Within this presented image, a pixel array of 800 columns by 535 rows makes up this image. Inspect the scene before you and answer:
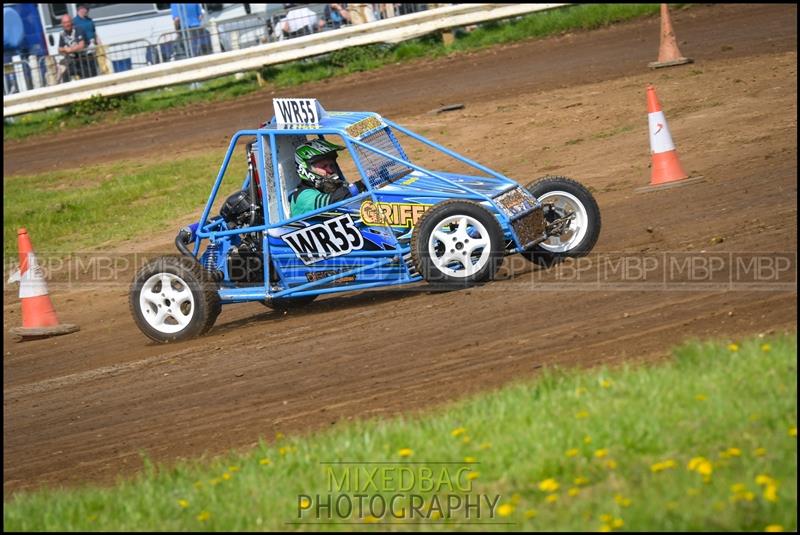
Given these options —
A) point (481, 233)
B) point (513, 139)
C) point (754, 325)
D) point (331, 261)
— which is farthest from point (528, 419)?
point (513, 139)

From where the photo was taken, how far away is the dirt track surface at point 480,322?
6.38 m

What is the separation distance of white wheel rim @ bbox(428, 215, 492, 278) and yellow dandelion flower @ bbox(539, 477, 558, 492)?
3.75 metres

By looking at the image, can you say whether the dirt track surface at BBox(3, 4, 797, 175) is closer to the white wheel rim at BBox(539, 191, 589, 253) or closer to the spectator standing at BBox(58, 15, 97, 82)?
the spectator standing at BBox(58, 15, 97, 82)

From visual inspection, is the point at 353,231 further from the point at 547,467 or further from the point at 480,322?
the point at 547,467

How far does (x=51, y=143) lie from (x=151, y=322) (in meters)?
12.0

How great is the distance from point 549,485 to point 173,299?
5256 mm

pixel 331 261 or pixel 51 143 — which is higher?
pixel 51 143

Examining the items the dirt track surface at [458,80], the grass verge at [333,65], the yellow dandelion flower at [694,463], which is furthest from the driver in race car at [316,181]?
the grass verge at [333,65]

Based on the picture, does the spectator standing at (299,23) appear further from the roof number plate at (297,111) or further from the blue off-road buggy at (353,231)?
the roof number plate at (297,111)

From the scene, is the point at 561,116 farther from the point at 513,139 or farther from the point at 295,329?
the point at 295,329

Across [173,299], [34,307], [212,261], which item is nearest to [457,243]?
[212,261]

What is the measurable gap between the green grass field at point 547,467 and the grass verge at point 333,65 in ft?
48.7

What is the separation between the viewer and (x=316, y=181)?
8.71 meters

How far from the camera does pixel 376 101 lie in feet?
57.8
